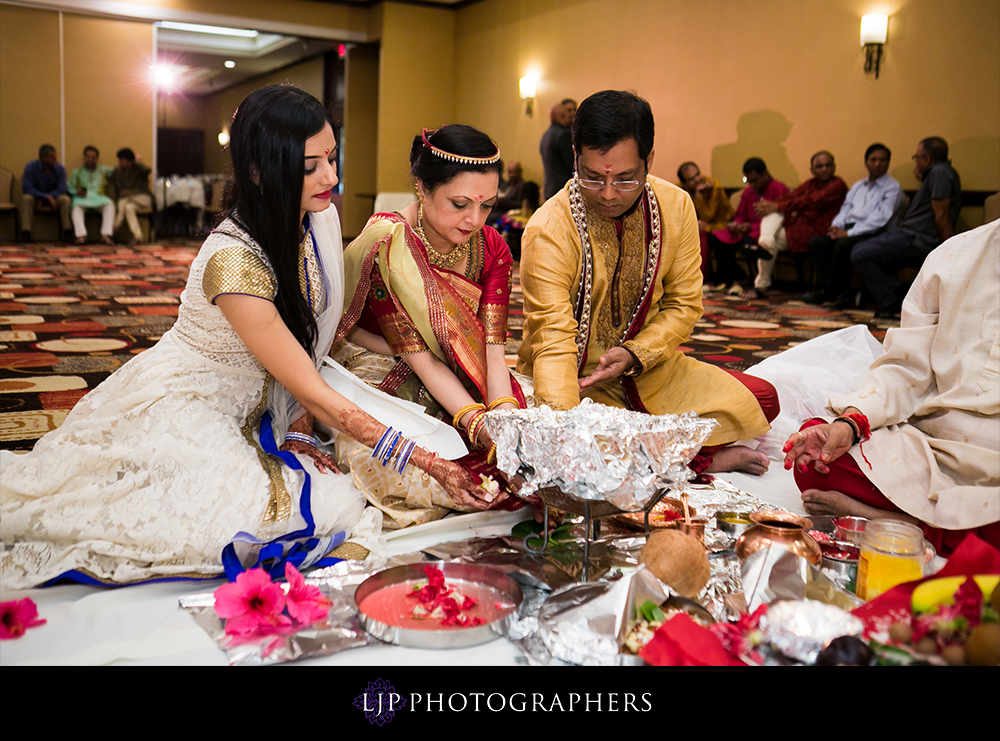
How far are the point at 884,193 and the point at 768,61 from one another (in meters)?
1.72

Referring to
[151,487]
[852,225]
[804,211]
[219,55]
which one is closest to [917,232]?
[852,225]

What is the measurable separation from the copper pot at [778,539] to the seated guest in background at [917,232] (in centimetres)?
474

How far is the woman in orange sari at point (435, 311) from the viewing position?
6.23 feet

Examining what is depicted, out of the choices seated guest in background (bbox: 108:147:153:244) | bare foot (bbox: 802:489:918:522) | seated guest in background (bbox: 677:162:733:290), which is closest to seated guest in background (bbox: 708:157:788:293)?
seated guest in background (bbox: 677:162:733:290)

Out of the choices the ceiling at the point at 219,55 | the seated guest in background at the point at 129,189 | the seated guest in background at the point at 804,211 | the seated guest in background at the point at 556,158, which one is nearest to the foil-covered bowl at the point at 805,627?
the seated guest in background at the point at 804,211

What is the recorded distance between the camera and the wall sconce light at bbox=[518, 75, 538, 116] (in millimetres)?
10195

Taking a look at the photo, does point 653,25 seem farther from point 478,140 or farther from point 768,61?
point 478,140

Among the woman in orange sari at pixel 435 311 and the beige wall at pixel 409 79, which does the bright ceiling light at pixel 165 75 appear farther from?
the woman in orange sari at pixel 435 311

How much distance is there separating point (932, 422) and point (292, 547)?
1334 mm

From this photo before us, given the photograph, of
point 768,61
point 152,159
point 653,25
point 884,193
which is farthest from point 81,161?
point 884,193

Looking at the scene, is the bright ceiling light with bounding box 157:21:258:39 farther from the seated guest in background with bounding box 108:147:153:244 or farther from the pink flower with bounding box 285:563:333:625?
the pink flower with bounding box 285:563:333:625

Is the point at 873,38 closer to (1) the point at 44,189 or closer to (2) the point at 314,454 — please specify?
(2) the point at 314,454

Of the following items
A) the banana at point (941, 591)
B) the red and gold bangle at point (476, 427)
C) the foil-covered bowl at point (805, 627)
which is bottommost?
the foil-covered bowl at point (805, 627)

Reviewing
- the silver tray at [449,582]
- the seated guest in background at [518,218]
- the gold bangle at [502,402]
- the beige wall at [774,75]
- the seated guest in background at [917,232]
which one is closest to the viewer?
the silver tray at [449,582]
